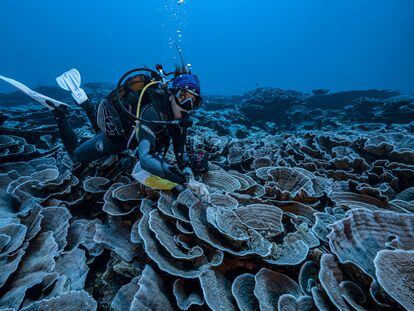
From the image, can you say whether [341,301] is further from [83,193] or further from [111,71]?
[111,71]

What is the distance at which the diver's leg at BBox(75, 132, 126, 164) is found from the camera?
372 centimetres

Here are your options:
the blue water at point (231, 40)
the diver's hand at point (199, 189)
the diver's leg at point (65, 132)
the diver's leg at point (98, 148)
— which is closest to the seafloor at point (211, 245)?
the diver's hand at point (199, 189)

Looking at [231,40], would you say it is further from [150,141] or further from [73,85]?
[150,141]

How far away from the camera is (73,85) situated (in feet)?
15.2

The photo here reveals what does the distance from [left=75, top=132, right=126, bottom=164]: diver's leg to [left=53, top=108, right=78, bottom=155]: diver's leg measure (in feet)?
1.93

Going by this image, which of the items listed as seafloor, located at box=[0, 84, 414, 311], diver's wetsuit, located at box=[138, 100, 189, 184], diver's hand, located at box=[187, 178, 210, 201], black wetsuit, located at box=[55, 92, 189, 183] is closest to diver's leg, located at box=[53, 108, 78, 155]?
black wetsuit, located at box=[55, 92, 189, 183]

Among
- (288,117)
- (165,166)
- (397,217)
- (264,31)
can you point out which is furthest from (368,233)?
(264,31)

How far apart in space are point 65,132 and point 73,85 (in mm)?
→ 1078

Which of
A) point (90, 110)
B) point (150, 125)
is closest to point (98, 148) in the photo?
point (150, 125)

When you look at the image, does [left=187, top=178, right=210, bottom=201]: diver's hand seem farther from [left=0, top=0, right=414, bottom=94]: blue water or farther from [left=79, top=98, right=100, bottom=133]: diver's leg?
[left=0, top=0, right=414, bottom=94]: blue water

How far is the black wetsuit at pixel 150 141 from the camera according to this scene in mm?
2488

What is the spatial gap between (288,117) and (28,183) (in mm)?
14603

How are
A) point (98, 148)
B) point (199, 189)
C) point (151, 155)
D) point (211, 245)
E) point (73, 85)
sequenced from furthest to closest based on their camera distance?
point (73, 85), point (98, 148), point (151, 155), point (199, 189), point (211, 245)

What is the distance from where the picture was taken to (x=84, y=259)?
2111 mm
